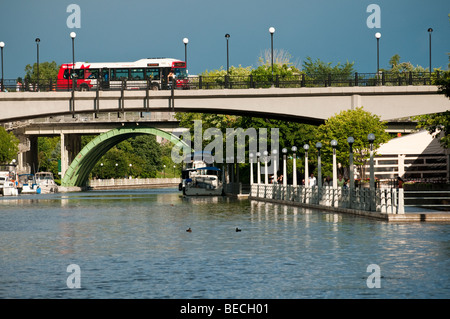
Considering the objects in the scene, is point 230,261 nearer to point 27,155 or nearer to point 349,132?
point 349,132

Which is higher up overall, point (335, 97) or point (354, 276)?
point (335, 97)

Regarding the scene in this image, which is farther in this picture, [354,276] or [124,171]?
[124,171]

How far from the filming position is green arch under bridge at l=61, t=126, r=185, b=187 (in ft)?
326

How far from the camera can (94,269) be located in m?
17.2

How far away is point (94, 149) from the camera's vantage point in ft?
343

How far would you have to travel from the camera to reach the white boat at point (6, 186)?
78.9m

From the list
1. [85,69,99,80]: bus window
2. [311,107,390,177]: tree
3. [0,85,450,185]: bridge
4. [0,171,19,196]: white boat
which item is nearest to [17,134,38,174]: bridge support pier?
[0,171,19,196]: white boat

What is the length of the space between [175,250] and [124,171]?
399ft

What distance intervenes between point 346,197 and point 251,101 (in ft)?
70.2

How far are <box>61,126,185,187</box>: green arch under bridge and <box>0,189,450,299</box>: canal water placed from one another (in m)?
67.9

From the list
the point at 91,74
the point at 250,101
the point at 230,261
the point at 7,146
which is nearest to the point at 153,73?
the point at 91,74
